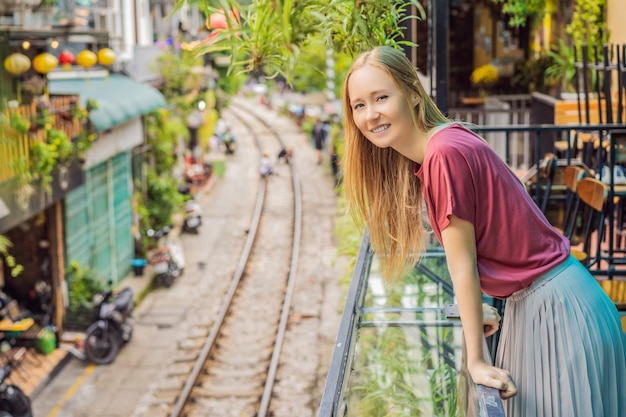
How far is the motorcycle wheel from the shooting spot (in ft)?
44.6

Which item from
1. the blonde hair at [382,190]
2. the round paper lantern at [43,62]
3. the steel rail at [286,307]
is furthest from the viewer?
the round paper lantern at [43,62]

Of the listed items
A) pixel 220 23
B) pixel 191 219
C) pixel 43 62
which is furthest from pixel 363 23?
pixel 191 219

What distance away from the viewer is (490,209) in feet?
7.69

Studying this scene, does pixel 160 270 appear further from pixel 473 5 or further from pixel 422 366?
pixel 422 366

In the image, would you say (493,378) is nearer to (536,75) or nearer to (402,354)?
(402,354)

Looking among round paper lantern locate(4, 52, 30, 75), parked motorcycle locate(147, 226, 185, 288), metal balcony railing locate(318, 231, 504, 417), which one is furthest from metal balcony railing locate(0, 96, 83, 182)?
metal balcony railing locate(318, 231, 504, 417)

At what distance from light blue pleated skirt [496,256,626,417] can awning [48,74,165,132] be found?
14.2 meters

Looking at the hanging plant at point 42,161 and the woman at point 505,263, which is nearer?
the woman at point 505,263

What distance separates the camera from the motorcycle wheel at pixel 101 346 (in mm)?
13594

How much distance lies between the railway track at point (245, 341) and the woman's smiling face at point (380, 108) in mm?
9156

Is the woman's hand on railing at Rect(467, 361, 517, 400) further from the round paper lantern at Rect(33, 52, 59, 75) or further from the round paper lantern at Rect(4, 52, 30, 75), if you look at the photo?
the round paper lantern at Rect(33, 52, 59, 75)

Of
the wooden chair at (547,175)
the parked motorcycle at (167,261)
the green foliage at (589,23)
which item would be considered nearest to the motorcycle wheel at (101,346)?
the parked motorcycle at (167,261)

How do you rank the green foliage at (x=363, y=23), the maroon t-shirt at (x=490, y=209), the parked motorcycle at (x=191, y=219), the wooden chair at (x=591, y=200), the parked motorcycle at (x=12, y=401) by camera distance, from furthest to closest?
the parked motorcycle at (x=191, y=219) < the parked motorcycle at (x=12, y=401) < the wooden chair at (x=591, y=200) < the green foliage at (x=363, y=23) < the maroon t-shirt at (x=490, y=209)

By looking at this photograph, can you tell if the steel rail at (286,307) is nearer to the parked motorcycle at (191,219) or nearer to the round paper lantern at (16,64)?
the parked motorcycle at (191,219)
